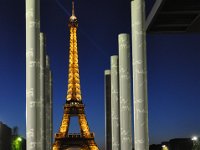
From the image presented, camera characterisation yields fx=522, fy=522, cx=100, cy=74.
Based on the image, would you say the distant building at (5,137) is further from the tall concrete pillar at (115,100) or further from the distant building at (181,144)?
the distant building at (181,144)

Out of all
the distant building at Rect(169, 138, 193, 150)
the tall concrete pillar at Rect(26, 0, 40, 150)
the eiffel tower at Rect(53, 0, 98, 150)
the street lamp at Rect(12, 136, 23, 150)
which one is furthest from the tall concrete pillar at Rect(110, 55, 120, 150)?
the eiffel tower at Rect(53, 0, 98, 150)

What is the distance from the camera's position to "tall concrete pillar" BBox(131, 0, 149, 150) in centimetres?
2775

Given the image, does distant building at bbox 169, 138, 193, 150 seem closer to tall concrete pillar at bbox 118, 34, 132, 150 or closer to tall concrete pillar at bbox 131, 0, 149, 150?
tall concrete pillar at bbox 118, 34, 132, 150

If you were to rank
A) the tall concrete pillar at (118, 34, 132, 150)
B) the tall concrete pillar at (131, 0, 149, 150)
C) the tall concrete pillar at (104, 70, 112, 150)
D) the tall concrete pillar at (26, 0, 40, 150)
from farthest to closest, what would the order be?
the tall concrete pillar at (104, 70, 112, 150), the tall concrete pillar at (118, 34, 132, 150), the tall concrete pillar at (131, 0, 149, 150), the tall concrete pillar at (26, 0, 40, 150)

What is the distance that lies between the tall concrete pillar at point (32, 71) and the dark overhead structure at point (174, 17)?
7.03m

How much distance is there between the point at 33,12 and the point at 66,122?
66694 millimetres

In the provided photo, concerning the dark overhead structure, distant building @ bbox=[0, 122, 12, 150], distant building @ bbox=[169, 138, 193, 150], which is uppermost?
the dark overhead structure

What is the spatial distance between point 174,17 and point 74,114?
64750mm

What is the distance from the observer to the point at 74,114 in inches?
3826

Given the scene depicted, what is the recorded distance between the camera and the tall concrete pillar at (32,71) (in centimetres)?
2567

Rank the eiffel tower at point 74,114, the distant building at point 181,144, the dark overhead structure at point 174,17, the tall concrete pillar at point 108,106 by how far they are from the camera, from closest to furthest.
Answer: the dark overhead structure at point 174,17
the tall concrete pillar at point 108,106
the distant building at point 181,144
the eiffel tower at point 74,114

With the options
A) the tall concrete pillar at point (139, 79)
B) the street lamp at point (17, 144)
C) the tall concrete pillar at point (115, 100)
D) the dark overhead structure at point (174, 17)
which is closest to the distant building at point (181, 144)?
the street lamp at point (17, 144)

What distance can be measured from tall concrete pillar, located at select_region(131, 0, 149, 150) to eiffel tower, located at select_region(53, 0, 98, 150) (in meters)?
64.9

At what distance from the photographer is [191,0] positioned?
1230 inches
